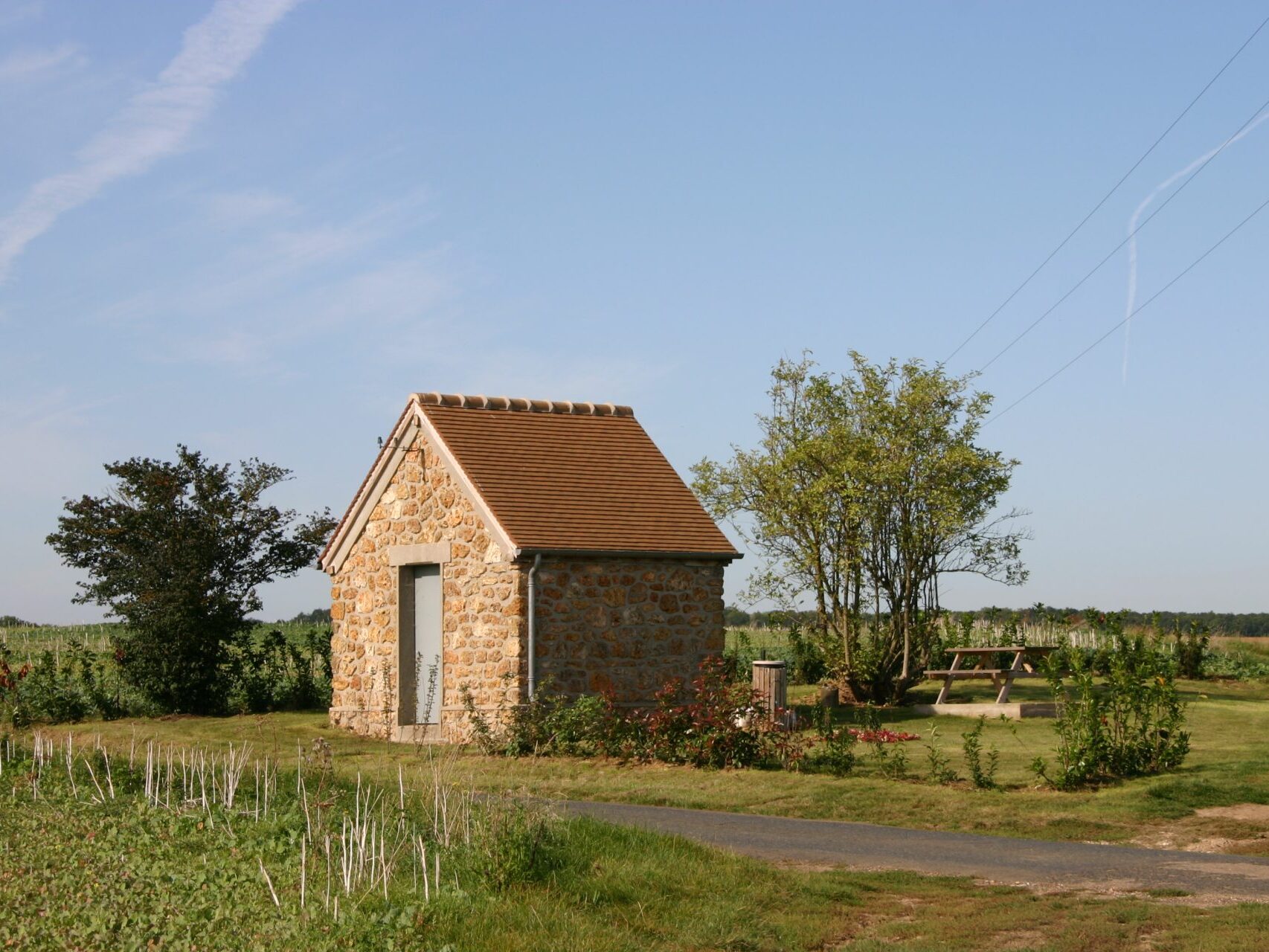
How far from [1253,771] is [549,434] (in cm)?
1177

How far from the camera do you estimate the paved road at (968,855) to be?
403 inches

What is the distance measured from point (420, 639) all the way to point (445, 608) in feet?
3.33

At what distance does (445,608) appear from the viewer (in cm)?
2036

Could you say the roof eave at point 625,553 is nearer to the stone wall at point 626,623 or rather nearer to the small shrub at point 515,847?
the stone wall at point 626,623

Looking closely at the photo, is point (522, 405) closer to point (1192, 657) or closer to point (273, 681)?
point (273, 681)

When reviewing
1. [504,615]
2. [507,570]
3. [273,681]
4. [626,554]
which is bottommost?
[273,681]

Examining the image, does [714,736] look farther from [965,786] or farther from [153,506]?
[153,506]

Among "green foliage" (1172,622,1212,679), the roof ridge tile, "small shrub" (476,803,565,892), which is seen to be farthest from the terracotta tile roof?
"green foliage" (1172,622,1212,679)

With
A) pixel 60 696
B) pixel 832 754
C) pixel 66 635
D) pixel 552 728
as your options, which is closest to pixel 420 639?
pixel 552 728

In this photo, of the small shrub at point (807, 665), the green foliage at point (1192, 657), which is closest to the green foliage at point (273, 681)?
the small shrub at point (807, 665)

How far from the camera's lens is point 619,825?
10898 millimetres

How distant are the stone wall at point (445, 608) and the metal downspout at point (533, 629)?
122mm

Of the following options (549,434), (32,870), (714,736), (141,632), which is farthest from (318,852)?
(141,632)

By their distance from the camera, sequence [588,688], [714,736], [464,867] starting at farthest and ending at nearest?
[588,688]
[714,736]
[464,867]
